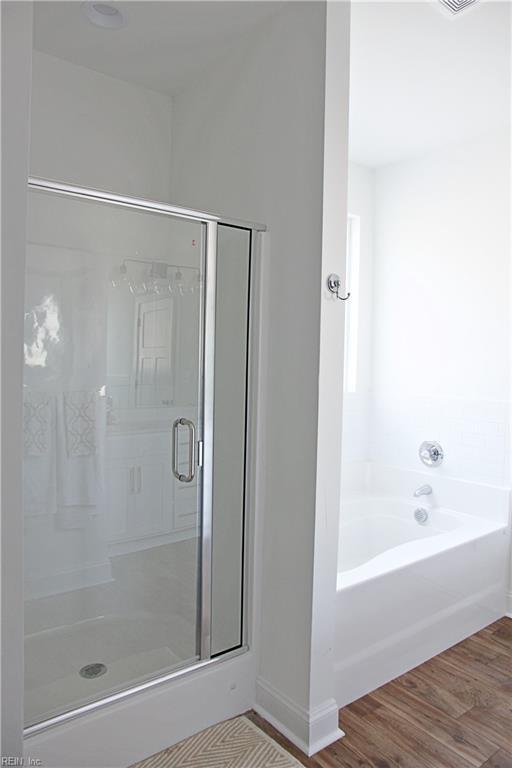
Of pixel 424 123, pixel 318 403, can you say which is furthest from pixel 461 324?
pixel 318 403

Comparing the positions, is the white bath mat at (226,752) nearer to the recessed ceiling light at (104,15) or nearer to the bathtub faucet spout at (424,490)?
the bathtub faucet spout at (424,490)

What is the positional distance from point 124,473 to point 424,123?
2.46m

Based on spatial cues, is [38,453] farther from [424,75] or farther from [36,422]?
[424,75]

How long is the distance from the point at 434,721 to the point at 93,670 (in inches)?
49.8

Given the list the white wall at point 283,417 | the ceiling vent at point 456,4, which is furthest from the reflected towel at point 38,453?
the ceiling vent at point 456,4

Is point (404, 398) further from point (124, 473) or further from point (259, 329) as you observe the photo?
point (124, 473)

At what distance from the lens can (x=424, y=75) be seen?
8.32 feet

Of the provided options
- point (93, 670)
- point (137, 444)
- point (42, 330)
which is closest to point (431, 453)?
point (137, 444)

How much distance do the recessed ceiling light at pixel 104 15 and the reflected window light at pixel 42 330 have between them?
112 cm

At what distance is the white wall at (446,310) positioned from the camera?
312 cm

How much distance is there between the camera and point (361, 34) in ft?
7.32

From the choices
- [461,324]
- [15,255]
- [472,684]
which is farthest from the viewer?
[461,324]

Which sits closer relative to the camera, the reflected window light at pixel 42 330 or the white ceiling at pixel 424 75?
the reflected window light at pixel 42 330

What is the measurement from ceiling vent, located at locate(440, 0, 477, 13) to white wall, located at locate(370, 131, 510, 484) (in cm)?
126
